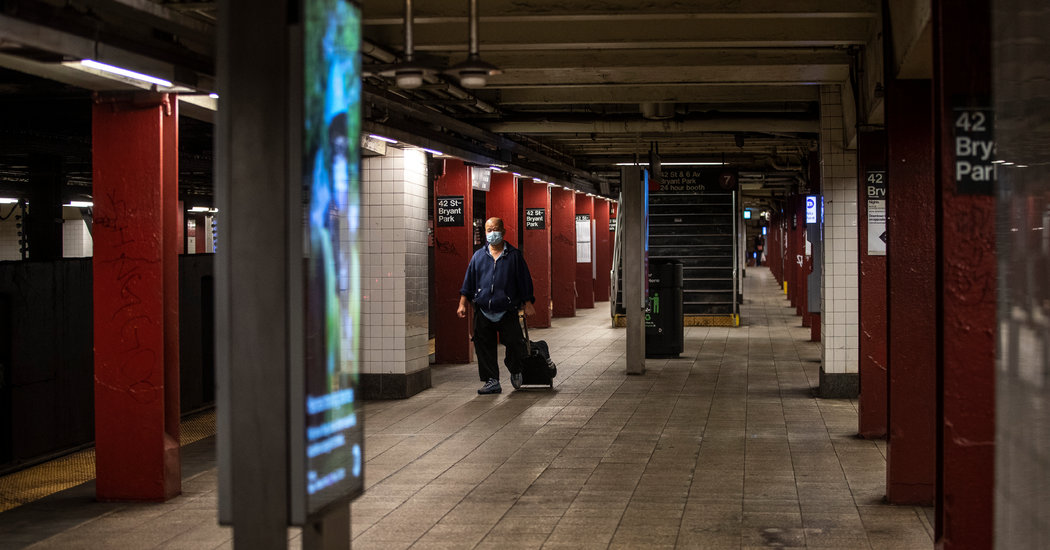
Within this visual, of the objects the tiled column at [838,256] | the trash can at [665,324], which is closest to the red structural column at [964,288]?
the tiled column at [838,256]

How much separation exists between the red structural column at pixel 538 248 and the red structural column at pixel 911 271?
542 inches

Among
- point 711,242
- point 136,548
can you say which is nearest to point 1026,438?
point 136,548

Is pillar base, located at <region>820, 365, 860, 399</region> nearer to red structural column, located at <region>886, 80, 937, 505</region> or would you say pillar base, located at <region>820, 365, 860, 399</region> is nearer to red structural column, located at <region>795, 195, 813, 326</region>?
red structural column, located at <region>886, 80, 937, 505</region>

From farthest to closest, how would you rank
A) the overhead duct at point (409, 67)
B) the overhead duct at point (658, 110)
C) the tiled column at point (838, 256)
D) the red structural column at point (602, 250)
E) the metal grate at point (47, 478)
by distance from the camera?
1. the red structural column at point (602, 250)
2. the overhead duct at point (658, 110)
3. the tiled column at point (838, 256)
4. the metal grate at point (47, 478)
5. the overhead duct at point (409, 67)

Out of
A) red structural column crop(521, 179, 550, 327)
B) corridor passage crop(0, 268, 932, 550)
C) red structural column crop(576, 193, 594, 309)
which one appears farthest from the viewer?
red structural column crop(576, 193, 594, 309)

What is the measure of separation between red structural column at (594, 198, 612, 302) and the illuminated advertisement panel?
83.1 ft

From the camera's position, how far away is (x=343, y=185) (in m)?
3.43

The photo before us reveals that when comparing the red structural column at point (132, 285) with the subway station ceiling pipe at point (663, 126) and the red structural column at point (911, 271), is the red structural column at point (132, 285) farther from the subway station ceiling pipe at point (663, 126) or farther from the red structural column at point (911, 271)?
the subway station ceiling pipe at point (663, 126)

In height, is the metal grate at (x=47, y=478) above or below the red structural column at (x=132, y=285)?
below

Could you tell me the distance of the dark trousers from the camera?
38.3 ft

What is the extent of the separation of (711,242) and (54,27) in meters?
17.4

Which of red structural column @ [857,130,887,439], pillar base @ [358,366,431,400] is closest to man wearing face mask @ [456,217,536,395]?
pillar base @ [358,366,431,400]

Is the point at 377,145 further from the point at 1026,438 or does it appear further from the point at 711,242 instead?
the point at 711,242

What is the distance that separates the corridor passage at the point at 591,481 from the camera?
5.92m
